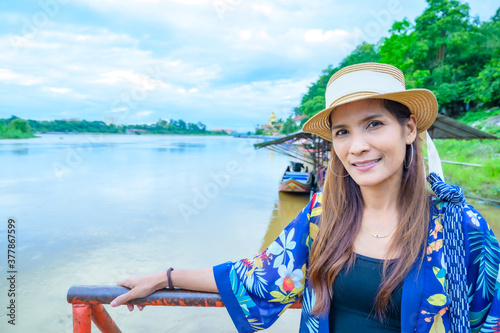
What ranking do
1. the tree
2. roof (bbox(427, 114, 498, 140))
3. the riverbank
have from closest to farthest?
1. roof (bbox(427, 114, 498, 140))
2. the riverbank
3. the tree

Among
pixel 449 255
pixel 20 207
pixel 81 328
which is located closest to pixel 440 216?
pixel 449 255

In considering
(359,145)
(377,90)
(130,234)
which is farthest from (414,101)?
(130,234)

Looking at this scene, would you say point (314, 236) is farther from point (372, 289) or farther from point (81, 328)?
point (81, 328)

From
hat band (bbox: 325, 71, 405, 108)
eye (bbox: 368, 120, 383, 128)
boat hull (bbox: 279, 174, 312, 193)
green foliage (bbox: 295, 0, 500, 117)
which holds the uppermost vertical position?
green foliage (bbox: 295, 0, 500, 117)

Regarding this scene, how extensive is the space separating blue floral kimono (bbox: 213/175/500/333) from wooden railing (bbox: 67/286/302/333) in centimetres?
8

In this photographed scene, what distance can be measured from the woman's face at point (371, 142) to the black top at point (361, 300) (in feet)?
0.93

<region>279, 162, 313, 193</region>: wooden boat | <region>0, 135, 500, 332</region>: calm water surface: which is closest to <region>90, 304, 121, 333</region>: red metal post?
<region>0, 135, 500, 332</region>: calm water surface

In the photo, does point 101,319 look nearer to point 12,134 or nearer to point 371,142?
point 371,142

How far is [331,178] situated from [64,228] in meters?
10.7

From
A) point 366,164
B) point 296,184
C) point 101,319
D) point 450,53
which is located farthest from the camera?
point 450,53

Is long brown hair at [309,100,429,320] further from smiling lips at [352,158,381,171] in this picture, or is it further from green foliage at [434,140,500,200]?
green foliage at [434,140,500,200]

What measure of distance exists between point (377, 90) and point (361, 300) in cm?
69

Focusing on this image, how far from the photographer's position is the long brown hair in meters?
1.02

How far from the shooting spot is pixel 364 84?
110 cm
